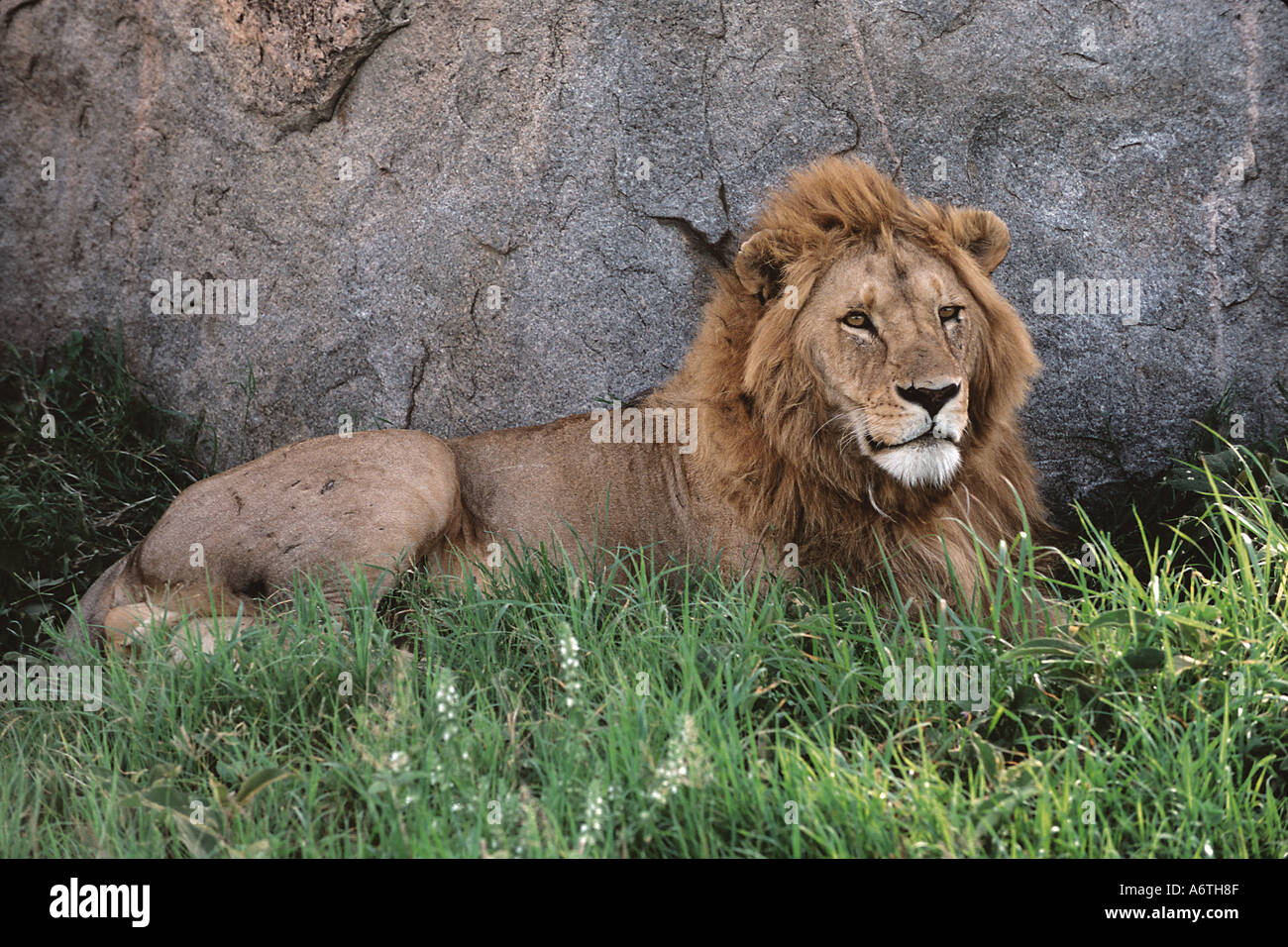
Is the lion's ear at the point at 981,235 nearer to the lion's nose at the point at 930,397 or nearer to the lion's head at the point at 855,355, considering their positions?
the lion's head at the point at 855,355

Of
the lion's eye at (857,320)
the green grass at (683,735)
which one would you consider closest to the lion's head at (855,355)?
the lion's eye at (857,320)

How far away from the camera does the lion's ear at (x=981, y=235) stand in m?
3.93

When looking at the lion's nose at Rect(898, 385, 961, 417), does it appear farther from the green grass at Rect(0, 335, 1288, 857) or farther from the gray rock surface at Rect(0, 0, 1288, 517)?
the gray rock surface at Rect(0, 0, 1288, 517)

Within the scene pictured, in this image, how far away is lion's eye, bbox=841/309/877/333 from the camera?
3.65 m

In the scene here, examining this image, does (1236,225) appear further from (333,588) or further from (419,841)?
(419,841)

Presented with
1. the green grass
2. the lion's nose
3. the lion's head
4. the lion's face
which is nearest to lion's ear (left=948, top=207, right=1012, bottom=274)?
the lion's head

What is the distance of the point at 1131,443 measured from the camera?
4797 millimetres

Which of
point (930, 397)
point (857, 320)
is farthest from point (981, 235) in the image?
point (930, 397)

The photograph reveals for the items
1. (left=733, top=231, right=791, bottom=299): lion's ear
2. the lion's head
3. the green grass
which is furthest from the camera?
Answer: (left=733, top=231, right=791, bottom=299): lion's ear

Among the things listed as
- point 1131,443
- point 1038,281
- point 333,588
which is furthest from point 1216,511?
point 333,588

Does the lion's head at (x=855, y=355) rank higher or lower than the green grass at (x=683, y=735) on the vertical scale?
higher

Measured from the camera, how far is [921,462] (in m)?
3.51

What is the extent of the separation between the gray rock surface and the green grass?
4.62 feet

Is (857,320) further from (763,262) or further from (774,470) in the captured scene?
(774,470)
